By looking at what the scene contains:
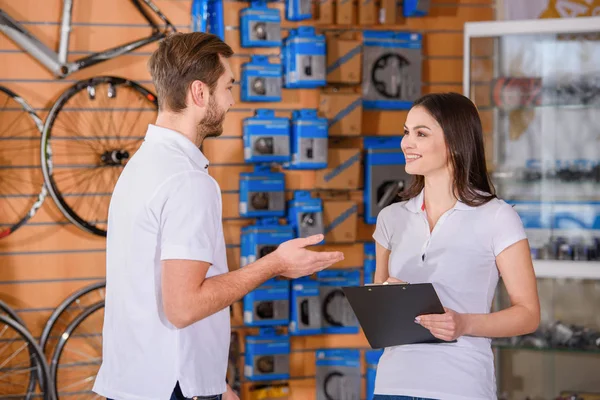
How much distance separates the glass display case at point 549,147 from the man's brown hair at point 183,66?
2.72 metres

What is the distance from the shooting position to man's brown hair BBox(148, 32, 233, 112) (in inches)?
82.5

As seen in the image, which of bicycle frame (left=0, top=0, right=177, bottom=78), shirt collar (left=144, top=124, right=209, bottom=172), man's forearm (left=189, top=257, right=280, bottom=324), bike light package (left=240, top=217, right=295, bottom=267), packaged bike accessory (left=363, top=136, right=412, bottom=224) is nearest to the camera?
man's forearm (left=189, top=257, right=280, bottom=324)

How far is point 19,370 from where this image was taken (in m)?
4.42

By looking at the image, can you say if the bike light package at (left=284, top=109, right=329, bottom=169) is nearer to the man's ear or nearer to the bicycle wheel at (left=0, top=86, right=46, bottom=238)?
the bicycle wheel at (left=0, top=86, right=46, bottom=238)

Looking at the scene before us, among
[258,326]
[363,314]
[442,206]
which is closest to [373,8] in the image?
[258,326]

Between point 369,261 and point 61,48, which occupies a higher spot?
point 61,48

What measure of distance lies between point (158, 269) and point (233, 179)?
2.77 metres

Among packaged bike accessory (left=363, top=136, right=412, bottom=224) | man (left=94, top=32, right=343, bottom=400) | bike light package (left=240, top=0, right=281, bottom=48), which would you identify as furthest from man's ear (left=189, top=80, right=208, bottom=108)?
packaged bike accessory (left=363, top=136, right=412, bottom=224)

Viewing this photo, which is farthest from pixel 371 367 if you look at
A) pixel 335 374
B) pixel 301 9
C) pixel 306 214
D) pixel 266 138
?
pixel 301 9

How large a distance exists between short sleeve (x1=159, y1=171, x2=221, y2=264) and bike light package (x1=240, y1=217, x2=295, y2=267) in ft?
8.49

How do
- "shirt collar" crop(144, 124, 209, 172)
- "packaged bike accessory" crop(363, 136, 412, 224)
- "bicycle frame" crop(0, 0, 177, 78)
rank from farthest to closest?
"packaged bike accessory" crop(363, 136, 412, 224) → "bicycle frame" crop(0, 0, 177, 78) → "shirt collar" crop(144, 124, 209, 172)

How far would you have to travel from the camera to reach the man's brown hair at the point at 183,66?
2096 mm

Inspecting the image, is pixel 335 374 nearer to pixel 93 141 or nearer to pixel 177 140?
pixel 93 141

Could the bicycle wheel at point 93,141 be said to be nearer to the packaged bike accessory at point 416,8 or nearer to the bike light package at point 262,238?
the bike light package at point 262,238
